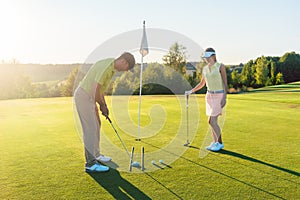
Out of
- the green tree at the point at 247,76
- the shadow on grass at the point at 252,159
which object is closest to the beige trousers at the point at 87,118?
the shadow on grass at the point at 252,159

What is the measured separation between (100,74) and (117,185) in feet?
4.97

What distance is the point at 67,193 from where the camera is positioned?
3549 millimetres

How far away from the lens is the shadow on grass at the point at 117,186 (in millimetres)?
3479

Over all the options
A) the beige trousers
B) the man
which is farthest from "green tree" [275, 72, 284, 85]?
the beige trousers

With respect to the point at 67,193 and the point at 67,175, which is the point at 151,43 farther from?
the point at 67,193

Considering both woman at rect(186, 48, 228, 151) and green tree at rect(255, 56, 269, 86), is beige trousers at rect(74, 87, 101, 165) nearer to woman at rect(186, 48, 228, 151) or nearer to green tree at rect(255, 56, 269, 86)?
woman at rect(186, 48, 228, 151)

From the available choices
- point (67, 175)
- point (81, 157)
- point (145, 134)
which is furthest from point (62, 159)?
point (145, 134)

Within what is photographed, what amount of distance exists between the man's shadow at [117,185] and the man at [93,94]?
18 centimetres

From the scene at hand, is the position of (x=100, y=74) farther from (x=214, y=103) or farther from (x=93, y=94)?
(x=214, y=103)

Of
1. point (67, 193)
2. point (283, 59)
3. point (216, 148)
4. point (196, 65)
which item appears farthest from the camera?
point (283, 59)

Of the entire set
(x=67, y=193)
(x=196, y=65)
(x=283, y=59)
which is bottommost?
(x=67, y=193)

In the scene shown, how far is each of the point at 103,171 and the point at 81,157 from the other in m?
0.89

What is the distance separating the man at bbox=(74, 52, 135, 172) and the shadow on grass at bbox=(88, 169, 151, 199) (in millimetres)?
192

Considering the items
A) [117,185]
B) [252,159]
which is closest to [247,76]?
[252,159]
